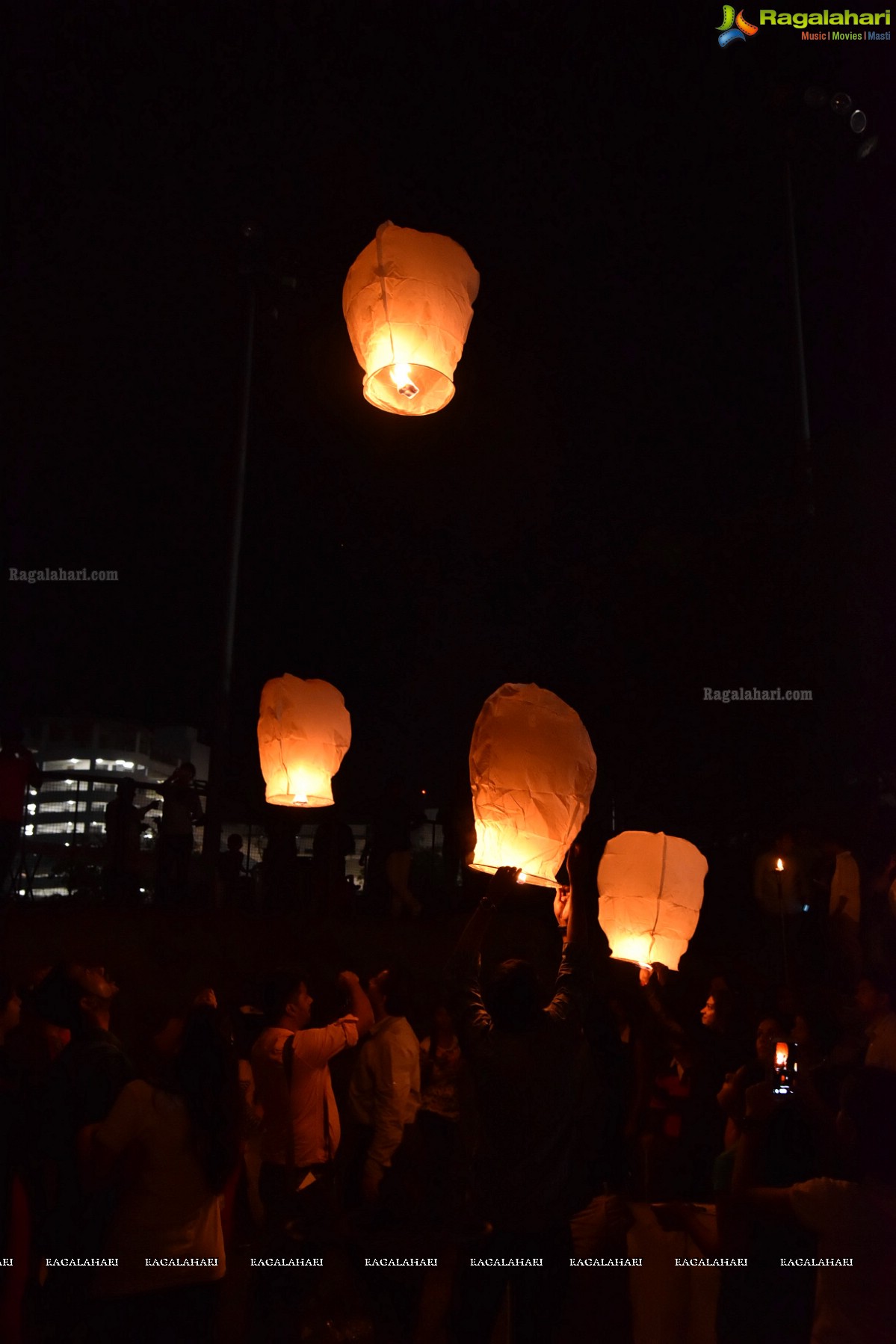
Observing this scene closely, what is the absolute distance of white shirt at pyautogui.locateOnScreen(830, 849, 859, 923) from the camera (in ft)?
23.9

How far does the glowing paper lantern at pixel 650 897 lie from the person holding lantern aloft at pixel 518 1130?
154 centimetres

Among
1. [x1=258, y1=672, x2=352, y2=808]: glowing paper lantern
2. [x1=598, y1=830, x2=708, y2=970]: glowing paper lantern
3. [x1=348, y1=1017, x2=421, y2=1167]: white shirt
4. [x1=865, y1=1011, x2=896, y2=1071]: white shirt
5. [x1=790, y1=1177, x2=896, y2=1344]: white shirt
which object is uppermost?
[x1=258, y1=672, x2=352, y2=808]: glowing paper lantern

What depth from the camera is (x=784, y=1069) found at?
348 centimetres

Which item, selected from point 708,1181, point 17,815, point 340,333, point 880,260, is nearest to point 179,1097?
point 708,1181

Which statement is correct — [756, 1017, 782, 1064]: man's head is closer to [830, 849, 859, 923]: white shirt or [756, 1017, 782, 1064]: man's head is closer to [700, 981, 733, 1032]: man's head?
[700, 981, 733, 1032]: man's head

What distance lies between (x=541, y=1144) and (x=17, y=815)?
6.45 meters

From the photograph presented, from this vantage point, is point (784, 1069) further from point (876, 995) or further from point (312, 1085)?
point (312, 1085)

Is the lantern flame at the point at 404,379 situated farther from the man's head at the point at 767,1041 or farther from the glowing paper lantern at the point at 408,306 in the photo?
the man's head at the point at 767,1041

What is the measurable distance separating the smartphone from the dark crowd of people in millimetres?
14

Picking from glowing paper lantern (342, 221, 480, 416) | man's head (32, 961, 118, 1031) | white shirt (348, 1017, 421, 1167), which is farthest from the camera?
white shirt (348, 1017, 421, 1167)

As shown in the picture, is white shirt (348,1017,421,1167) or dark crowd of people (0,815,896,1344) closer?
dark crowd of people (0,815,896,1344)

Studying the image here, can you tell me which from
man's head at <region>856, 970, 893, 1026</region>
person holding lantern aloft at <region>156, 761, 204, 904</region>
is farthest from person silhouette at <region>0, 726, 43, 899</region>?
man's head at <region>856, 970, 893, 1026</region>

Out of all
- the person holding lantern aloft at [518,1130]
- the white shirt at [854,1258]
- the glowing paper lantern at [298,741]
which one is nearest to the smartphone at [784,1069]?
the person holding lantern aloft at [518,1130]

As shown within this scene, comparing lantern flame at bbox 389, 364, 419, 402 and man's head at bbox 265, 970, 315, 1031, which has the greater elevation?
lantern flame at bbox 389, 364, 419, 402
